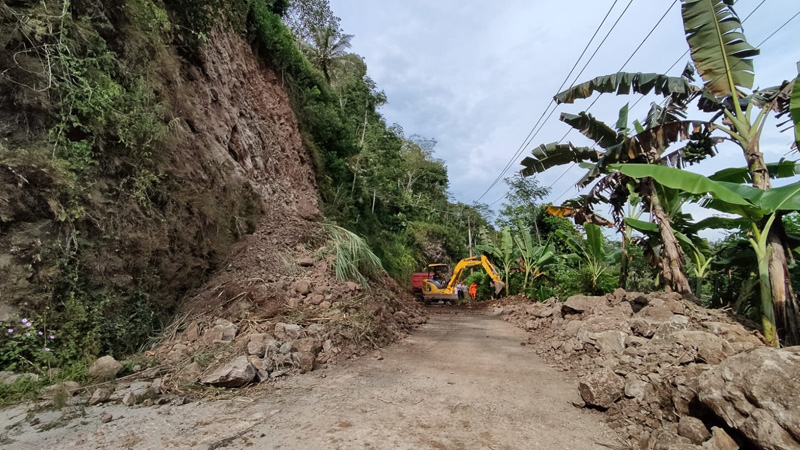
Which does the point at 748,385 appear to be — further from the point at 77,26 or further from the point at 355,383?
the point at 77,26

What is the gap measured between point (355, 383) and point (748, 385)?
10.8 feet

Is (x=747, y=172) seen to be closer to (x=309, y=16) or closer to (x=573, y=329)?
(x=573, y=329)

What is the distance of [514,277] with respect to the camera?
15.0 meters

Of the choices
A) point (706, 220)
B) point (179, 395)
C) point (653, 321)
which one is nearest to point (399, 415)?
point (179, 395)

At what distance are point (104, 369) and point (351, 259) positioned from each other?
4.40 metres

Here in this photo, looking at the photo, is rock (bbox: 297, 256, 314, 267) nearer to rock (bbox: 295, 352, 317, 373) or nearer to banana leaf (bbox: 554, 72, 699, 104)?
rock (bbox: 295, 352, 317, 373)

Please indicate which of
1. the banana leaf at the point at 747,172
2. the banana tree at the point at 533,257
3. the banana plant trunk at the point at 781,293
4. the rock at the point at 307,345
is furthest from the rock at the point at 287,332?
the banana tree at the point at 533,257

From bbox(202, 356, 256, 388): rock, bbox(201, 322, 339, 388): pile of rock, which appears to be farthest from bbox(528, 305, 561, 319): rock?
bbox(202, 356, 256, 388): rock

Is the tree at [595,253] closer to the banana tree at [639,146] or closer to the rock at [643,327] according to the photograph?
the banana tree at [639,146]

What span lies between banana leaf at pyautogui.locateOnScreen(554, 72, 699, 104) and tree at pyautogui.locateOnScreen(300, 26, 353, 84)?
14.9 meters

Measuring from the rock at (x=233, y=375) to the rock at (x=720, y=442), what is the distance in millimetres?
3730

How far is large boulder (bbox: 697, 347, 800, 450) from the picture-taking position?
6.53ft

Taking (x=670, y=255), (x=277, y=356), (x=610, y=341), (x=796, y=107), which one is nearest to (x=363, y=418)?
(x=277, y=356)

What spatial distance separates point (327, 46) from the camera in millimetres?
19797
